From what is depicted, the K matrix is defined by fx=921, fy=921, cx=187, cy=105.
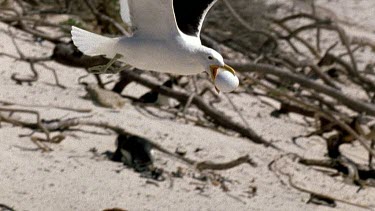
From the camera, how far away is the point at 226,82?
2447 millimetres

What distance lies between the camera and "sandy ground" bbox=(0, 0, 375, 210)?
339 cm

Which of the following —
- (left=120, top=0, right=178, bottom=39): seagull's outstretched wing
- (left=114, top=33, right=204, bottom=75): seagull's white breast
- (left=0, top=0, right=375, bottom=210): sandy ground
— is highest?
(left=120, top=0, right=178, bottom=39): seagull's outstretched wing

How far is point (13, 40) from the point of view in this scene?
471cm

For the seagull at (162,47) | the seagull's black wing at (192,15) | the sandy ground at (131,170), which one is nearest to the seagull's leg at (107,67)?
the seagull at (162,47)

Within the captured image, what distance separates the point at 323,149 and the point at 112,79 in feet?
3.81

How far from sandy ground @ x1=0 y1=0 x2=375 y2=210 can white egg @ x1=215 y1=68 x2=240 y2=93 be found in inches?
39.3

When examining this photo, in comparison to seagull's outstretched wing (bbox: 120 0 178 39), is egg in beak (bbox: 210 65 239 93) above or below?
below

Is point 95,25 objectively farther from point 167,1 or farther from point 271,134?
point 167,1

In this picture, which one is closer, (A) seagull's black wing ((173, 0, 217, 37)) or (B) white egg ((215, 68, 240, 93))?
(B) white egg ((215, 68, 240, 93))

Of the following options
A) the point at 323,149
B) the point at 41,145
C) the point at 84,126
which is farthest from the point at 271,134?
the point at 41,145

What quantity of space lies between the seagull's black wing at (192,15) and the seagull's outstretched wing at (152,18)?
0.18 metres

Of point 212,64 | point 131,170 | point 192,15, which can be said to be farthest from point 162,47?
point 131,170

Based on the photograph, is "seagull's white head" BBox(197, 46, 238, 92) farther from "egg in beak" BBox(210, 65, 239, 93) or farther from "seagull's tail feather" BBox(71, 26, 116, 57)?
"seagull's tail feather" BBox(71, 26, 116, 57)

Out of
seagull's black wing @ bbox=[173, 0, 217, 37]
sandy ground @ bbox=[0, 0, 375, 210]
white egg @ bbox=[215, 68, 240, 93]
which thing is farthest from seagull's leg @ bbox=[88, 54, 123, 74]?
sandy ground @ bbox=[0, 0, 375, 210]
